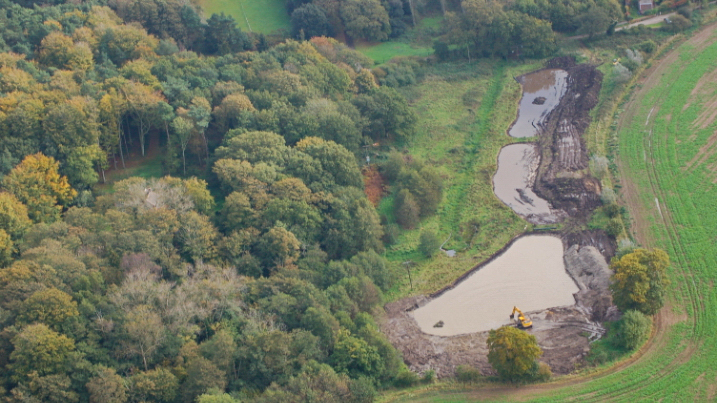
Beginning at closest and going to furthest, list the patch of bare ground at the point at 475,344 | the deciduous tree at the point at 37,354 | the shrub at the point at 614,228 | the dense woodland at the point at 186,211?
the deciduous tree at the point at 37,354
the dense woodland at the point at 186,211
the patch of bare ground at the point at 475,344
the shrub at the point at 614,228

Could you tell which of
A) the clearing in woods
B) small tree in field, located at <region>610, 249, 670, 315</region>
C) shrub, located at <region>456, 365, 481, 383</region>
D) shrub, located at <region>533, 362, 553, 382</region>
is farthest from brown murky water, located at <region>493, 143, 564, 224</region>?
shrub, located at <region>456, 365, 481, 383</region>

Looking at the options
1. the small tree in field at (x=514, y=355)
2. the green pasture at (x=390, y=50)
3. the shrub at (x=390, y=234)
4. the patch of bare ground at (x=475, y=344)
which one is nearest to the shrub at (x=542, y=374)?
the small tree in field at (x=514, y=355)

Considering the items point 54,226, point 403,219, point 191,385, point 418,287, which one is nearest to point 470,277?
point 418,287

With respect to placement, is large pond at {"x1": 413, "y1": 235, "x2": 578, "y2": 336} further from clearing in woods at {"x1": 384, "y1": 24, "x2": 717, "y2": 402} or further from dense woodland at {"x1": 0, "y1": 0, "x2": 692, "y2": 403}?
clearing in woods at {"x1": 384, "y1": 24, "x2": 717, "y2": 402}

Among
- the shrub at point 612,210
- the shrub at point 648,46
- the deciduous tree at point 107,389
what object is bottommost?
the deciduous tree at point 107,389

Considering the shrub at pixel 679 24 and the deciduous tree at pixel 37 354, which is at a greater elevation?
the shrub at pixel 679 24

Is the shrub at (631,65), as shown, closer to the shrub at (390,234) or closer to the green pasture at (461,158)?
the green pasture at (461,158)

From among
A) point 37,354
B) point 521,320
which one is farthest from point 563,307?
point 37,354

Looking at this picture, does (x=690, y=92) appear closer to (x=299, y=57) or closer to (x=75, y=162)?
(x=299, y=57)
